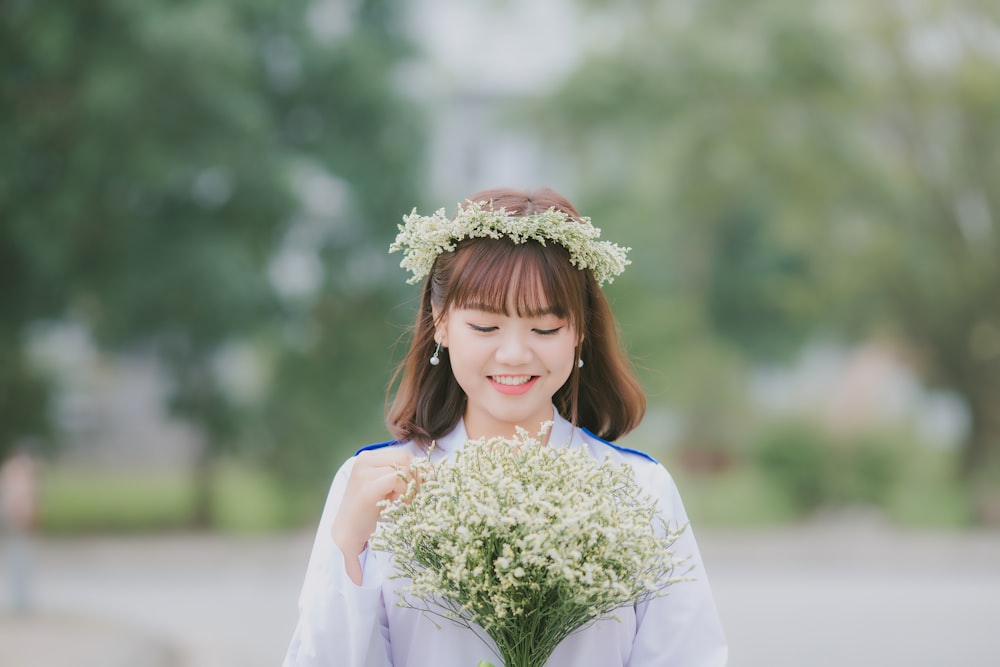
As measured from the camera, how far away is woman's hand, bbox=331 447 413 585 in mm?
2061

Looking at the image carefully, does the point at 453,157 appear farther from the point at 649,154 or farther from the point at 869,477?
the point at 869,477

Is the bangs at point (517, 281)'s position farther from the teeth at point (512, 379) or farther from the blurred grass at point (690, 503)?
the blurred grass at point (690, 503)

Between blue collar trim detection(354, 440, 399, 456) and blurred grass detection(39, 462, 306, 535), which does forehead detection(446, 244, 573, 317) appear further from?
blurred grass detection(39, 462, 306, 535)

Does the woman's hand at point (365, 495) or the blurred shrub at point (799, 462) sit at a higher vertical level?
the blurred shrub at point (799, 462)

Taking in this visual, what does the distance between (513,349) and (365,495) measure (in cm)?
36

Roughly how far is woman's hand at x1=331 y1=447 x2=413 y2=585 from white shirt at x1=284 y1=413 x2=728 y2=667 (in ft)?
0.15

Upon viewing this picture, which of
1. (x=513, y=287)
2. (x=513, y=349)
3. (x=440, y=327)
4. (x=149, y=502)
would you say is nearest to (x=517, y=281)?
(x=513, y=287)

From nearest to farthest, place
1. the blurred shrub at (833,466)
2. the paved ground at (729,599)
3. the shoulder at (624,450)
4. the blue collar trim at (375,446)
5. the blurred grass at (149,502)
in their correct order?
the blue collar trim at (375,446)
the shoulder at (624,450)
the paved ground at (729,599)
the blurred grass at (149,502)
the blurred shrub at (833,466)

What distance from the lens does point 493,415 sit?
233 cm

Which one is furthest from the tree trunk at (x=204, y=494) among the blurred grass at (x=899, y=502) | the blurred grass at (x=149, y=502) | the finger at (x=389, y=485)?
the finger at (x=389, y=485)

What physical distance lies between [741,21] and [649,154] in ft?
8.99

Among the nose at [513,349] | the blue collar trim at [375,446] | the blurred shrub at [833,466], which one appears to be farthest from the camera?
the blurred shrub at [833,466]

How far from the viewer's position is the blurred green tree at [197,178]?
14.9 m

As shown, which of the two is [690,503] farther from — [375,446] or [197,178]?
[375,446]
